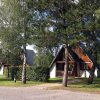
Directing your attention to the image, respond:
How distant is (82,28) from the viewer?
32.1m

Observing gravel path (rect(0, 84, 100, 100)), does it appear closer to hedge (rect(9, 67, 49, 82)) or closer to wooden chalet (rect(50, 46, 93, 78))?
hedge (rect(9, 67, 49, 82))

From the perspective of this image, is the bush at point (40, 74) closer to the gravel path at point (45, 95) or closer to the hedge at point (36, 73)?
the hedge at point (36, 73)

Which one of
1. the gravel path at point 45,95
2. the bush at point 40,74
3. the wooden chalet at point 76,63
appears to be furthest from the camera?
the wooden chalet at point 76,63

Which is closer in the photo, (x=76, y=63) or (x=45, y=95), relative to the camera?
(x=45, y=95)

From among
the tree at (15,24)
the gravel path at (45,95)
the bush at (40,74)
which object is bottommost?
the gravel path at (45,95)

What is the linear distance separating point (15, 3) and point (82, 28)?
10.6m

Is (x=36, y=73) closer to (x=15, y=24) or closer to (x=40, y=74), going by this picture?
(x=40, y=74)

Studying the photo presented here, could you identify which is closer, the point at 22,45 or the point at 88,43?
the point at 88,43

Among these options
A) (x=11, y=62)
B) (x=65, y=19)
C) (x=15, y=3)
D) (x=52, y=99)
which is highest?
(x=15, y=3)

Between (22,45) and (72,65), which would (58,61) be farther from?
(22,45)

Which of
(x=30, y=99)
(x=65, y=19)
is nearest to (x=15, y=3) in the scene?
(x=65, y=19)

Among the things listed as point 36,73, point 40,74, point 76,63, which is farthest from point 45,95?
point 76,63

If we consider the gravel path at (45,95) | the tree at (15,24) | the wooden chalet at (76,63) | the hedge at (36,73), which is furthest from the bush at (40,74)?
the gravel path at (45,95)

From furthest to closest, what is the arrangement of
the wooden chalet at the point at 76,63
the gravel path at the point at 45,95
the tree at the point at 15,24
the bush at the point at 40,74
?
1. the wooden chalet at the point at 76,63
2. the bush at the point at 40,74
3. the tree at the point at 15,24
4. the gravel path at the point at 45,95
